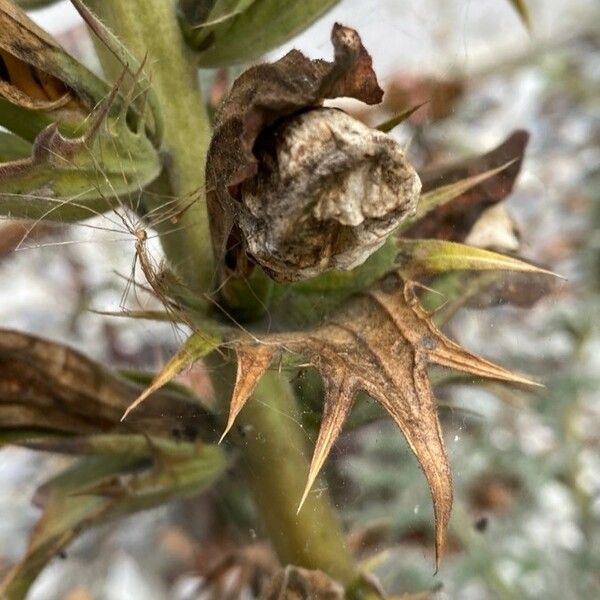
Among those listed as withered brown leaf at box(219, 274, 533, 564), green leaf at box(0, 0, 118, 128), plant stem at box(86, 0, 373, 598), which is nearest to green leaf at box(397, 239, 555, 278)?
withered brown leaf at box(219, 274, 533, 564)

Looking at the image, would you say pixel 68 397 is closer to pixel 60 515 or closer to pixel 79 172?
pixel 60 515

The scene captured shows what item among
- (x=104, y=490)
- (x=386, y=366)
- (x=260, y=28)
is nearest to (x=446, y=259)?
(x=386, y=366)

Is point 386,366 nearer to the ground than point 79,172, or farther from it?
nearer to the ground

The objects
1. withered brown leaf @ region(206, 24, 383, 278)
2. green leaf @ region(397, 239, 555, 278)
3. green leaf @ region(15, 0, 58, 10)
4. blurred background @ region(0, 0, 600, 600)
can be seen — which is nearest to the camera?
withered brown leaf @ region(206, 24, 383, 278)

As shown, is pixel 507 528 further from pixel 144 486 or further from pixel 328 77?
pixel 328 77

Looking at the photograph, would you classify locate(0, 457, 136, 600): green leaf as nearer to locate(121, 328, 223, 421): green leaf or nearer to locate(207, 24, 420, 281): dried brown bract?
locate(121, 328, 223, 421): green leaf

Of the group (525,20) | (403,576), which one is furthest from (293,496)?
(403,576)
